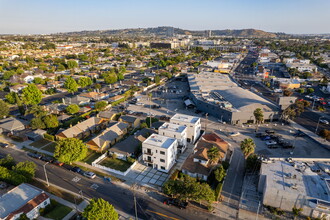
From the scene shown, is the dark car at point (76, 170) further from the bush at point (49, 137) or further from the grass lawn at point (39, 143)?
the bush at point (49, 137)

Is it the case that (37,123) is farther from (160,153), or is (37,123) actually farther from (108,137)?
(160,153)

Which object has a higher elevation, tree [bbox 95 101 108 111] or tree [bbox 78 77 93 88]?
tree [bbox 78 77 93 88]

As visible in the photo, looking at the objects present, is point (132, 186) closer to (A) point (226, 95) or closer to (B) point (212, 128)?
(B) point (212, 128)

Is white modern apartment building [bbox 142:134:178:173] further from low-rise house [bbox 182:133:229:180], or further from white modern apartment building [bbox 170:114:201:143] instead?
white modern apartment building [bbox 170:114:201:143]

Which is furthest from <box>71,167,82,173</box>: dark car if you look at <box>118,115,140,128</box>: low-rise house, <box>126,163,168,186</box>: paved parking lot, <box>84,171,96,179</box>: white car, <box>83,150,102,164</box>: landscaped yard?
<box>118,115,140,128</box>: low-rise house

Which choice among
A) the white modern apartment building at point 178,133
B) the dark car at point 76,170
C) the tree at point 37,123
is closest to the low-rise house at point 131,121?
the white modern apartment building at point 178,133

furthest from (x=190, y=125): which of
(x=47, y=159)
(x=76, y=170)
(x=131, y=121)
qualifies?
A: (x=47, y=159)

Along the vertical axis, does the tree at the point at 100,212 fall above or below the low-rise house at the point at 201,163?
→ above
